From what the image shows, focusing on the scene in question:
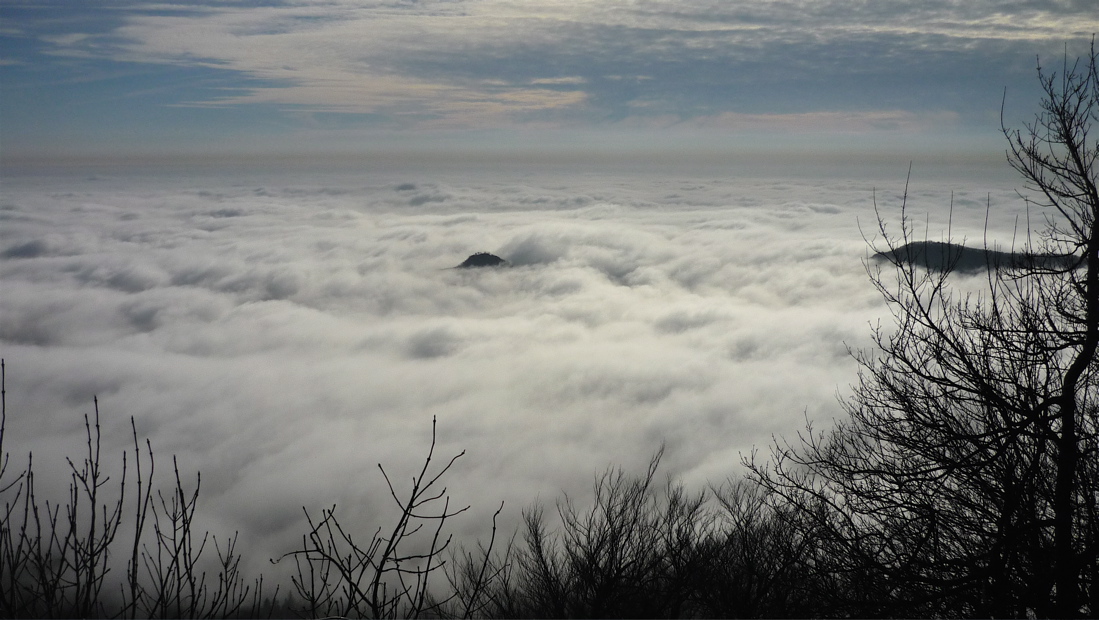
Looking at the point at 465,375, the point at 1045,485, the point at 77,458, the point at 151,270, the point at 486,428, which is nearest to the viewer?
the point at 1045,485

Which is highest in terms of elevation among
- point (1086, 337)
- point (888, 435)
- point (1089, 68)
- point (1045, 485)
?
point (1089, 68)

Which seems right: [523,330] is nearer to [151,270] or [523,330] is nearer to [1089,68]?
[151,270]

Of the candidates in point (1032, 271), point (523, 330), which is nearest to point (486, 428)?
point (523, 330)

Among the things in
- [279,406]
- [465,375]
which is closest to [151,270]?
[279,406]

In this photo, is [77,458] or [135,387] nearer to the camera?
[77,458]

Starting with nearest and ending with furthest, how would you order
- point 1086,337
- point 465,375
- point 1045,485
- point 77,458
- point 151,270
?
point 1086,337, point 1045,485, point 77,458, point 465,375, point 151,270

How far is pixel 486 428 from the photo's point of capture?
91.0m

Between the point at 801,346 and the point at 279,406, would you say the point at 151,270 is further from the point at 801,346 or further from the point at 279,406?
the point at 801,346

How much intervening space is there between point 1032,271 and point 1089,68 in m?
2.89

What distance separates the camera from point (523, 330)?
447 ft

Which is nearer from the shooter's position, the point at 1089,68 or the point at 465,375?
the point at 1089,68

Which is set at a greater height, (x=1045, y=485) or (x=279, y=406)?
(x=1045, y=485)

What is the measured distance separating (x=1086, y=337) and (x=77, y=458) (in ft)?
331

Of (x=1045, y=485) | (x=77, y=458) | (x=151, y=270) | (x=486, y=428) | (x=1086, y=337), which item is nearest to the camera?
A: (x=1086, y=337)
